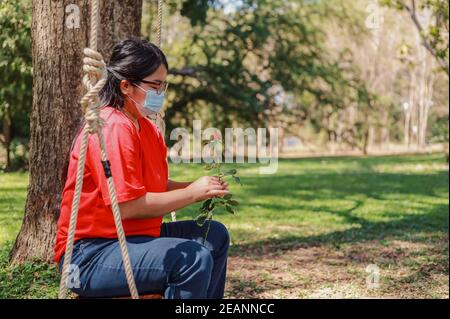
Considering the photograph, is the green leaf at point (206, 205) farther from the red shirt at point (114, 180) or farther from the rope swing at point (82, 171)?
the rope swing at point (82, 171)

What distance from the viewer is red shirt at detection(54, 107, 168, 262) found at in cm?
244

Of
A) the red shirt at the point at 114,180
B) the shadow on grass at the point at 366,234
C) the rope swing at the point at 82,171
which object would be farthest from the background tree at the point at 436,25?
the rope swing at the point at 82,171

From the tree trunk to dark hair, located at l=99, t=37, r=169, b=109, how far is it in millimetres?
1414

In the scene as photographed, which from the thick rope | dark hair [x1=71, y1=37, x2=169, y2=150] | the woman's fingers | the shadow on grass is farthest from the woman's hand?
the shadow on grass

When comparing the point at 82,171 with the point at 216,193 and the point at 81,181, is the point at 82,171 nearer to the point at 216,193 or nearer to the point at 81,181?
the point at 81,181

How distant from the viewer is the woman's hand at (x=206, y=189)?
2562 millimetres

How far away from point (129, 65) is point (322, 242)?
418 cm

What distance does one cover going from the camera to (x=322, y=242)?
6391 mm

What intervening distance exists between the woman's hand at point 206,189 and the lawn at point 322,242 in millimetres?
1775

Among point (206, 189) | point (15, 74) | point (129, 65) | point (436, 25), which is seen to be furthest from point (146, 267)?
point (15, 74)

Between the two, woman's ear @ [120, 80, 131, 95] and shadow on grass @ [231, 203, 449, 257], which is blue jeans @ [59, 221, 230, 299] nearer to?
woman's ear @ [120, 80, 131, 95]

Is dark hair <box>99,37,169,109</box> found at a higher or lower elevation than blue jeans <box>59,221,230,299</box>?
higher

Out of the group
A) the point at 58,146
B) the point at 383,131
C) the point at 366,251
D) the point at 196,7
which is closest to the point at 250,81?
the point at 196,7
